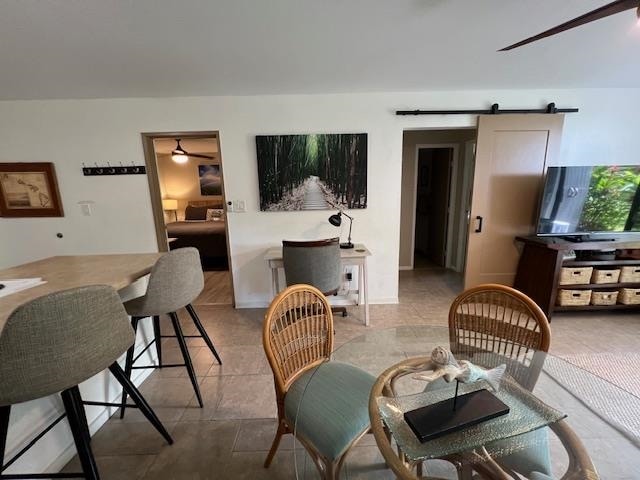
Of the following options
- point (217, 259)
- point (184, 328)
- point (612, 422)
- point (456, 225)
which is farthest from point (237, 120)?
point (456, 225)

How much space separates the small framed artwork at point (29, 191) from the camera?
283cm

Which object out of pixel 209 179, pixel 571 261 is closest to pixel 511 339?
pixel 571 261

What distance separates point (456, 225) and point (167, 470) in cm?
443

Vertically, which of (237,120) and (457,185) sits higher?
(237,120)

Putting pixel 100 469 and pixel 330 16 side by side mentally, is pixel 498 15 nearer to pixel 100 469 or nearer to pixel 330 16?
pixel 330 16

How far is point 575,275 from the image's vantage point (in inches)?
100

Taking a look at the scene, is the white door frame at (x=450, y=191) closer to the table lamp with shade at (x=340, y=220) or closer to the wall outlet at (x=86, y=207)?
the table lamp with shade at (x=340, y=220)

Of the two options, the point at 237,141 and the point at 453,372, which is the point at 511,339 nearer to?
the point at 453,372

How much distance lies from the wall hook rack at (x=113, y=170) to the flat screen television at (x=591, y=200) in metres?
4.23

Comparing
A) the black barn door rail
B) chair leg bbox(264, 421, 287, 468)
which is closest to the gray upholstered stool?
chair leg bbox(264, 421, 287, 468)

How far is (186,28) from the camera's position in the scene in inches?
64.2

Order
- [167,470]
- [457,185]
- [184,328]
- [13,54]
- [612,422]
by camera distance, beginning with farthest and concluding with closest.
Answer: [457,185] < [184,328] < [13,54] < [167,470] < [612,422]

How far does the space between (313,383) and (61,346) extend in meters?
0.95

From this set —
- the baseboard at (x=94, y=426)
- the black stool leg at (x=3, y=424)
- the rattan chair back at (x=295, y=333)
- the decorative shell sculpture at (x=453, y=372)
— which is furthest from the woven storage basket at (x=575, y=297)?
the black stool leg at (x=3, y=424)
